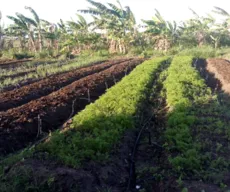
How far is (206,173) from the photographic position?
5.72m

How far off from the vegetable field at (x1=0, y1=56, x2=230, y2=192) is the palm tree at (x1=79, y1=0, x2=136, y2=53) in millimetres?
20641

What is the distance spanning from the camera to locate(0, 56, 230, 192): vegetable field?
5.26 meters

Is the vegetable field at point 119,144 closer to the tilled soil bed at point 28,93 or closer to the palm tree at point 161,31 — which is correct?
the tilled soil bed at point 28,93

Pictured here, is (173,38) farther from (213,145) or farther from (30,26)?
(213,145)

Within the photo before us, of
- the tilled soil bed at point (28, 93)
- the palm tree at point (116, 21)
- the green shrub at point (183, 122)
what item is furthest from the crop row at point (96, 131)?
the palm tree at point (116, 21)

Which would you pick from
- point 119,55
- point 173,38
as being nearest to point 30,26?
point 119,55

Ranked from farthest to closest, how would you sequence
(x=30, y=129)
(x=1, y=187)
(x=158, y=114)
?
(x=158, y=114)
(x=30, y=129)
(x=1, y=187)

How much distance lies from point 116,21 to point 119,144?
2660cm

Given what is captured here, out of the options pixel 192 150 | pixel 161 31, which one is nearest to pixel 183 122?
pixel 192 150

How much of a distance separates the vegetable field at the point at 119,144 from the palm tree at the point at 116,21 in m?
20.6

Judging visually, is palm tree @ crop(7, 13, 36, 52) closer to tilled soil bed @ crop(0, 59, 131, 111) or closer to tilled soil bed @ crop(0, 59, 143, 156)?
tilled soil bed @ crop(0, 59, 131, 111)

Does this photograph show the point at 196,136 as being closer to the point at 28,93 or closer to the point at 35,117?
the point at 35,117

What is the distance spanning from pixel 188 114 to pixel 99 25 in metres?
26.7

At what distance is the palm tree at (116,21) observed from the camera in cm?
3066
